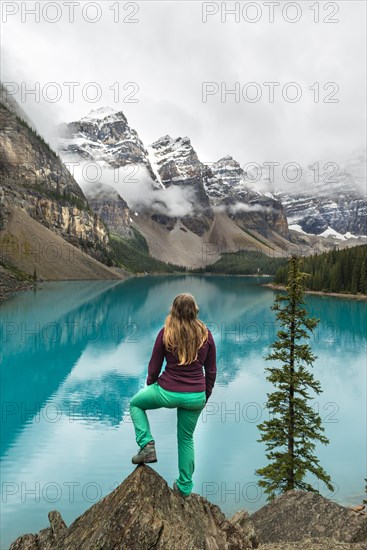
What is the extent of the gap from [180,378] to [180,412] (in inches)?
24.6

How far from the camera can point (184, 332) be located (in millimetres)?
6633

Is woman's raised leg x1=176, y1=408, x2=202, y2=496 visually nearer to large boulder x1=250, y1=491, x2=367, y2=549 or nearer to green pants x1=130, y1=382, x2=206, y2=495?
green pants x1=130, y1=382, x2=206, y2=495

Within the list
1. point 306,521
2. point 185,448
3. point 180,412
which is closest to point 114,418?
point 306,521

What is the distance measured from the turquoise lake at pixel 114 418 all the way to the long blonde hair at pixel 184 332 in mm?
13173

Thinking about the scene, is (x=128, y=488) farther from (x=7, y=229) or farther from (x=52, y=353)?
(x=7, y=229)

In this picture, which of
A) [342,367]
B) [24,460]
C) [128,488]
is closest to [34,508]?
[24,460]

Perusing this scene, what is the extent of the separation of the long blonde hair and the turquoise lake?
13173 millimetres

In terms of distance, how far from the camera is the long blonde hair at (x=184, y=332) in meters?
6.58

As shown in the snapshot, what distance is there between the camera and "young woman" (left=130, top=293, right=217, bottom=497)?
656cm

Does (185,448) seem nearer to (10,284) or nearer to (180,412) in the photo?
(180,412)

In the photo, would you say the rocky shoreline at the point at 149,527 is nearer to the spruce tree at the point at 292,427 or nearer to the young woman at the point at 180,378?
the young woman at the point at 180,378

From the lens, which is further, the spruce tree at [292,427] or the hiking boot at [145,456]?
the spruce tree at [292,427]

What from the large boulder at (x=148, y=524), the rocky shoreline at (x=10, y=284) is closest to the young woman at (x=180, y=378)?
the large boulder at (x=148, y=524)

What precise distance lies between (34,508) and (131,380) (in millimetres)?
22554
